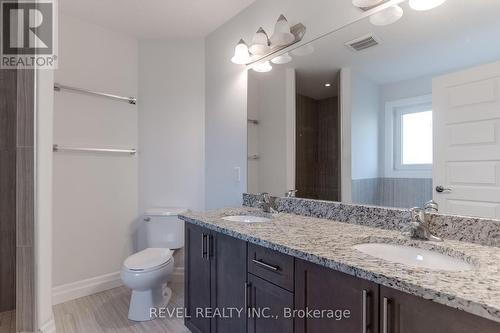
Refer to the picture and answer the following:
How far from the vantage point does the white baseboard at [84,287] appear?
7.89 feet

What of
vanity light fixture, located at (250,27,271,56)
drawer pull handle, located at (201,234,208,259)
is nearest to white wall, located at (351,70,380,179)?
vanity light fixture, located at (250,27,271,56)

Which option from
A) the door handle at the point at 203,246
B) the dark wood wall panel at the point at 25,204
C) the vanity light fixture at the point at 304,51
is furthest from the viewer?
the vanity light fixture at the point at 304,51

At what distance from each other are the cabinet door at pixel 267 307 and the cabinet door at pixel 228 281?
0.06 m

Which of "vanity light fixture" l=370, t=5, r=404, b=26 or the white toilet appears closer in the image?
"vanity light fixture" l=370, t=5, r=404, b=26

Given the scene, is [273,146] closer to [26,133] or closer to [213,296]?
[213,296]

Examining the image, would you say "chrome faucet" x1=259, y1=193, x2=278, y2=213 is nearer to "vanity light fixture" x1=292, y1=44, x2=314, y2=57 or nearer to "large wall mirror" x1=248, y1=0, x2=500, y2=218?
"large wall mirror" x1=248, y1=0, x2=500, y2=218

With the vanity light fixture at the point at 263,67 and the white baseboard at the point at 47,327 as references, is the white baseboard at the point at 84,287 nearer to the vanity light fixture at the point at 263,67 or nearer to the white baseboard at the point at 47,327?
the white baseboard at the point at 47,327

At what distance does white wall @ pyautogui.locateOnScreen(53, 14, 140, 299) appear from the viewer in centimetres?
243

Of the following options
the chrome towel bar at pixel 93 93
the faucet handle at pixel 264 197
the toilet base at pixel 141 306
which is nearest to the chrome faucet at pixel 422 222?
the faucet handle at pixel 264 197

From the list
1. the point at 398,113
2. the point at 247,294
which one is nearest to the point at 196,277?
the point at 247,294

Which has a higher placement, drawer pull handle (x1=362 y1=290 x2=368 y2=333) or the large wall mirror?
the large wall mirror

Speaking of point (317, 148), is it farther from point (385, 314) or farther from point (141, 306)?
point (141, 306)

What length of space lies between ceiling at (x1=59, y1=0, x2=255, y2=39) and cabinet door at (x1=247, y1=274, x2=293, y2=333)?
210 centimetres

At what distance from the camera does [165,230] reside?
2.66 meters
